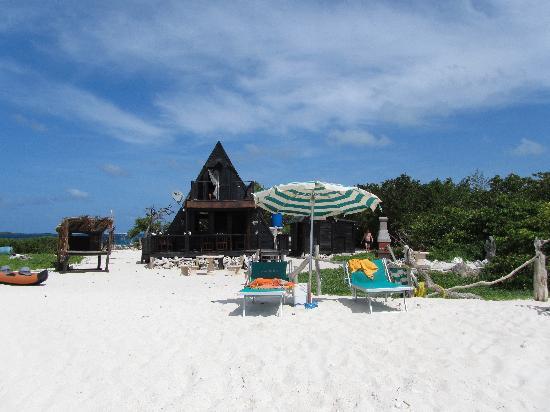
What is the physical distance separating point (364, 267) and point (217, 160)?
17.0m

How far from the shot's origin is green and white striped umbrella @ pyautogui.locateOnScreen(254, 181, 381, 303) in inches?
372

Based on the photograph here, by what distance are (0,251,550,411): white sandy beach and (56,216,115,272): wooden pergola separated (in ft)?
32.0

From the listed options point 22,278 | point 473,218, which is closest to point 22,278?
point 22,278

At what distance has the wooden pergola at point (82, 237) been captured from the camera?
18.8 meters

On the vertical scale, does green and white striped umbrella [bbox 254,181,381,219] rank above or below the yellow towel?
above

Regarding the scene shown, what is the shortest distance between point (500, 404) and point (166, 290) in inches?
398

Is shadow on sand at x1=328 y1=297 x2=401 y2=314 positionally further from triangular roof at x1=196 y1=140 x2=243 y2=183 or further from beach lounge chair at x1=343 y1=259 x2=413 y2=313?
triangular roof at x1=196 y1=140 x2=243 y2=183

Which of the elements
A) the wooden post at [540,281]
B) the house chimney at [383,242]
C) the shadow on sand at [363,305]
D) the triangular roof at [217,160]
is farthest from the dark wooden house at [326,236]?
the wooden post at [540,281]

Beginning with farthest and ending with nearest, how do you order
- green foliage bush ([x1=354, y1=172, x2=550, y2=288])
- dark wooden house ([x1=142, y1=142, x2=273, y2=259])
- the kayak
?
dark wooden house ([x1=142, y1=142, x2=273, y2=259])
green foliage bush ([x1=354, y1=172, x2=550, y2=288])
the kayak

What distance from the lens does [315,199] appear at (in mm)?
10469

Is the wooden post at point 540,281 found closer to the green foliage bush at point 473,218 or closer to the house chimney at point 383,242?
the green foliage bush at point 473,218

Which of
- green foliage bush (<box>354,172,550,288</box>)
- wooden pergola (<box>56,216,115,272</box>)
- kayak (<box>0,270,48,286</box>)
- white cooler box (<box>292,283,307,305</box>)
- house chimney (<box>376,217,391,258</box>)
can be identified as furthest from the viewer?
wooden pergola (<box>56,216,115,272</box>)

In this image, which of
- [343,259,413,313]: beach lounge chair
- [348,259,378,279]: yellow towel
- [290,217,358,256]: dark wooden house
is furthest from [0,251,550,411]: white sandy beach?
[290,217,358,256]: dark wooden house

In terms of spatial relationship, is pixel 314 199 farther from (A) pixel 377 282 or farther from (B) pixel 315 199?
(A) pixel 377 282
